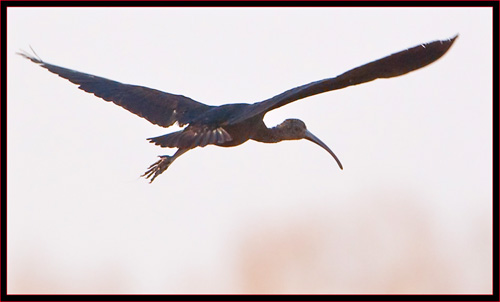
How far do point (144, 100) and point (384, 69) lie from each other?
2.89 metres

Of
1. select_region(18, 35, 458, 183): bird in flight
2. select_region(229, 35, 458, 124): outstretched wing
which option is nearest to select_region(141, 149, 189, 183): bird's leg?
select_region(18, 35, 458, 183): bird in flight

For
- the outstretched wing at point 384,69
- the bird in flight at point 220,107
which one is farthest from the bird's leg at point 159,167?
the outstretched wing at point 384,69

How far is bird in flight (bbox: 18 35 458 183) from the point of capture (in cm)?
1008

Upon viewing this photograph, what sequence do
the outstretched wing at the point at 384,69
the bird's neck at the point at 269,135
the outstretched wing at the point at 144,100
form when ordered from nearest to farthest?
the outstretched wing at the point at 384,69 < the bird's neck at the point at 269,135 < the outstretched wing at the point at 144,100

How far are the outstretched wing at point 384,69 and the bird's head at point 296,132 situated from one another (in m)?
1.52

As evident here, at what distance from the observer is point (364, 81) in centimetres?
1023

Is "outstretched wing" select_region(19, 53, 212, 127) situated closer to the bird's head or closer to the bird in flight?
the bird in flight

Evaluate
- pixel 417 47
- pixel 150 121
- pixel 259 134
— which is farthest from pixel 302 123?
pixel 417 47

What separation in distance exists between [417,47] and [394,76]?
295 millimetres

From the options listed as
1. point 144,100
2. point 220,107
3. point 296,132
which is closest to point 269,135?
point 296,132

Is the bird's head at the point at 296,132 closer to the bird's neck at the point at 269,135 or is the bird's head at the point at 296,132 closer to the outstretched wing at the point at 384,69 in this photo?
the bird's neck at the point at 269,135

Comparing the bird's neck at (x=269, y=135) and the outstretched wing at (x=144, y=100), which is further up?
the outstretched wing at (x=144, y=100)

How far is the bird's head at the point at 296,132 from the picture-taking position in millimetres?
11914

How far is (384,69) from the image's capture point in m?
10.2
